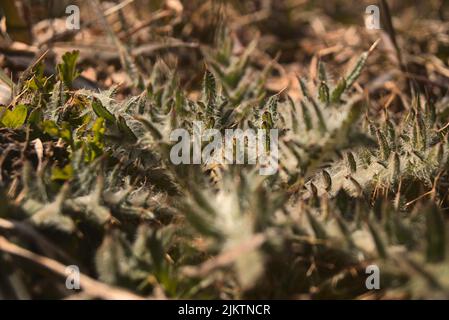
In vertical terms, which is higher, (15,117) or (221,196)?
(15,117)

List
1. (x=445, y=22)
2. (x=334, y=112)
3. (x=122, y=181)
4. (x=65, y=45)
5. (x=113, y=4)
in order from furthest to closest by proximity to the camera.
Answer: (x=445, y=22) < (x=113, y=4) < (x=65, y=45) < (x=122, y=181) < (x=334, y=112)

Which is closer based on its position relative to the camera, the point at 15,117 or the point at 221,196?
the point at 221,196

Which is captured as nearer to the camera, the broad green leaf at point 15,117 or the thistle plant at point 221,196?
the thistle plant at point 221,196

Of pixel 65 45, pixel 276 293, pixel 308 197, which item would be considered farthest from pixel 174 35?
pixel 276 293

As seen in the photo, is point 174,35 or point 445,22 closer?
point 174,35

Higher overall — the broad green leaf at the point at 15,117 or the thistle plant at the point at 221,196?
the broad green leaf at the point at 15,117

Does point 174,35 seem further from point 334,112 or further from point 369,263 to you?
point 369,263

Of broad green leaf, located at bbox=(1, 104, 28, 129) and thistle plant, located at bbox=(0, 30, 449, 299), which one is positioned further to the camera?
broad green leaf, located at bbox=(1, 104, 28, 129)

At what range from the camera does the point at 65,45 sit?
1.87 m

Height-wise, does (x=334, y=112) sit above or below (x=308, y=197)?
above

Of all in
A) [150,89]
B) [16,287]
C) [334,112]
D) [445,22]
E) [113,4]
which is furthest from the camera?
[445,22]

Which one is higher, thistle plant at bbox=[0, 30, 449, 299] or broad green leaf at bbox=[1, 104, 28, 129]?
broad green leaf at bbox=[1, 104, 28, 129]

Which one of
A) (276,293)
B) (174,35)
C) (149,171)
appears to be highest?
(174,35)

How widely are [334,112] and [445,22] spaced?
166 centimetres
